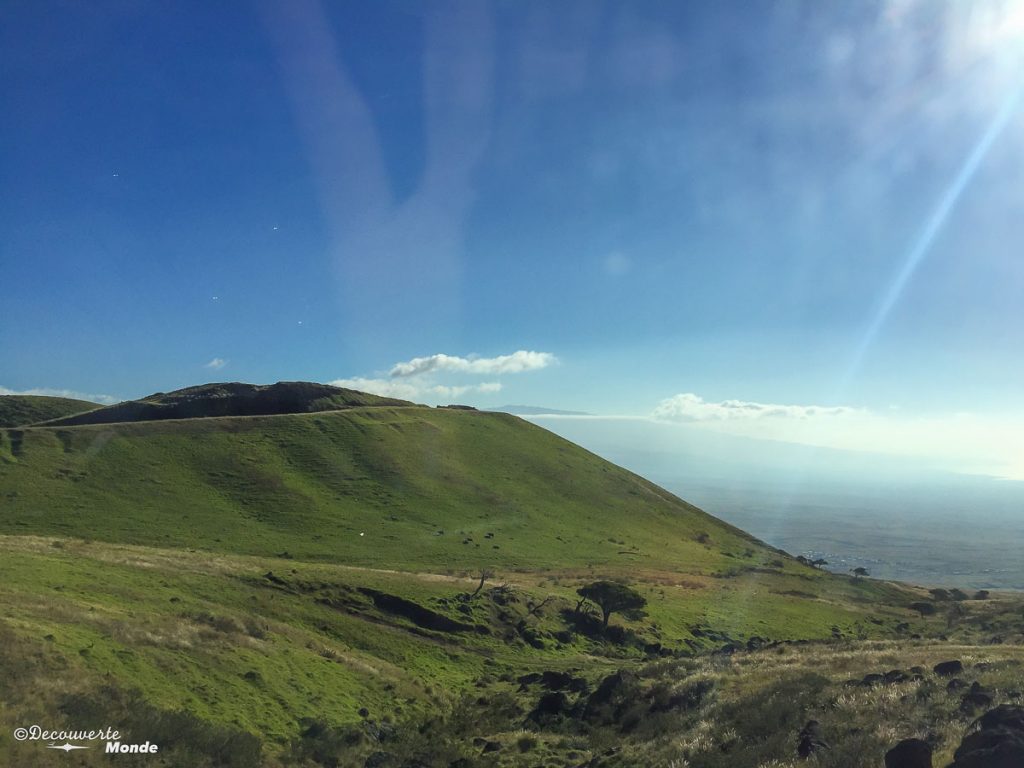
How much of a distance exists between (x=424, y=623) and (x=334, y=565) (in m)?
18.6

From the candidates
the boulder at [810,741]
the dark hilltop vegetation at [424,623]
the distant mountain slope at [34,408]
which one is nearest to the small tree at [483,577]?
the dark hilltop vegetation at [424,623]

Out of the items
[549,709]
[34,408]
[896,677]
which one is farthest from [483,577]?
[34,408]

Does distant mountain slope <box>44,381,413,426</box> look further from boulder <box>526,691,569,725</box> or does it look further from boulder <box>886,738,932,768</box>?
boulder <box>886,738,932,768</box>

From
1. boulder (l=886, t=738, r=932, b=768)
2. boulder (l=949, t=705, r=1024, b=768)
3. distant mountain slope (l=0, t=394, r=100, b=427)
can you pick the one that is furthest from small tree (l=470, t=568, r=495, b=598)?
distant mountain slope (l=0, t=394, r=100, b=427)

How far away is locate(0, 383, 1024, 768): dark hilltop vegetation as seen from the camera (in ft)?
67.5

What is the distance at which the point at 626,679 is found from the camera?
3106 centimetres

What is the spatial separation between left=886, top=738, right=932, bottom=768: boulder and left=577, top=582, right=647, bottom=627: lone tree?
1701 inches

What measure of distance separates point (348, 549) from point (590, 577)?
27536 millimetres

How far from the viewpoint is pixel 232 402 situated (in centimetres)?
13675

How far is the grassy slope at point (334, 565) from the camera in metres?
28.3

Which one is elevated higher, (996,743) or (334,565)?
(996,743)

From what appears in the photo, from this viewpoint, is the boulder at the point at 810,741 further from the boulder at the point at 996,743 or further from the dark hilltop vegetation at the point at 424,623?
the boulder at the point at 996,743

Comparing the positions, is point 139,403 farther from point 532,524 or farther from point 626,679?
point 626,679

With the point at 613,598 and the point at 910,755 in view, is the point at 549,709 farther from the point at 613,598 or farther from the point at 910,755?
the point at 613,598
